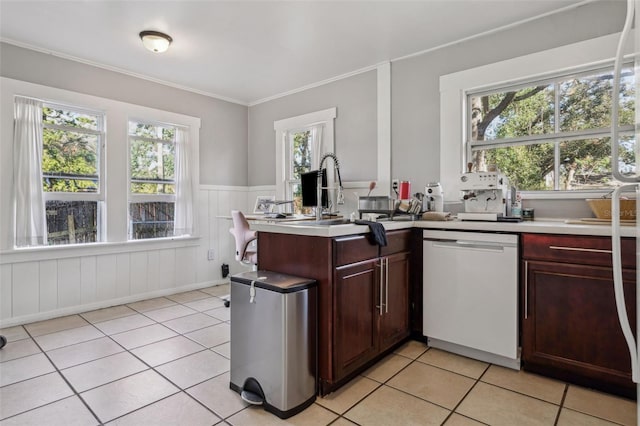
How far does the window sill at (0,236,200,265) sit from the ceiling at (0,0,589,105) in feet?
6.07

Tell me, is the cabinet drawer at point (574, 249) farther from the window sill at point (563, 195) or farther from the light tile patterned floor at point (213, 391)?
the light tile patterned floor at point (213, 391)

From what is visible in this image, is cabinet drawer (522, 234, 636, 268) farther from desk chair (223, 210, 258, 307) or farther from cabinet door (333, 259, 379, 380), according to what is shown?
desk chair (223, 210, 258, 307)

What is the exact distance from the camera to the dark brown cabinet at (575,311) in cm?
189

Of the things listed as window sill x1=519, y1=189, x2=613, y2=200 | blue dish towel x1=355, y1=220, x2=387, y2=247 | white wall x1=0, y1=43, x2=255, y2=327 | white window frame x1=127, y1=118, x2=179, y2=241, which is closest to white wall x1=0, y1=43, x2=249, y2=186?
white wall x1=0, y1=43, x2=255, y2=327

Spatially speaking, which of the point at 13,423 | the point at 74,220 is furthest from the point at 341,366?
the point at 74,220

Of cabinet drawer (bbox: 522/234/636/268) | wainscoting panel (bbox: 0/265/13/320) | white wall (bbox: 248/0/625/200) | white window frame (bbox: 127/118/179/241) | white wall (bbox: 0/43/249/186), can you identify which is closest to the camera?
cabinet drawer (bbox: 522/234/636/268)

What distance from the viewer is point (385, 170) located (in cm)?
356

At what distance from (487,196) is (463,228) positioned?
325mm

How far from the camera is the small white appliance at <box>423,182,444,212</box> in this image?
9.74 ft

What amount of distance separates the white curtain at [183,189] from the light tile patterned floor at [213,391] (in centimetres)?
167

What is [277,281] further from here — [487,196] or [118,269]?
[118,269]

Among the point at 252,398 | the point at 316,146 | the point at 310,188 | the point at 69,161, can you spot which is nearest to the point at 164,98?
the point at 69,161

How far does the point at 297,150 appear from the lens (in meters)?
4.56

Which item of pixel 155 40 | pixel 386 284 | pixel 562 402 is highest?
pixel 155 40
